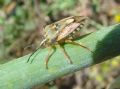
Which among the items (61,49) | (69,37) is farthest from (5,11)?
(61,49)

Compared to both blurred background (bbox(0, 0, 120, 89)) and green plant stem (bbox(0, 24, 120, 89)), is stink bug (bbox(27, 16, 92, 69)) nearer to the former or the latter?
green plant stem (bbox(0, 24, 120, 89))

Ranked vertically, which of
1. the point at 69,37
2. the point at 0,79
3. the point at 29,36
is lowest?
the point at 29,36

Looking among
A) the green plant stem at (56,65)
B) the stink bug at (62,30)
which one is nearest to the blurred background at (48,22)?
the stink bug at (62,30)

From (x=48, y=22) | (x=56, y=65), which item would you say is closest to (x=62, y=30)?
(x=56, y=65)

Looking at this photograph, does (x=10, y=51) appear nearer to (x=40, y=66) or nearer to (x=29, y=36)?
(x=29, y=36)

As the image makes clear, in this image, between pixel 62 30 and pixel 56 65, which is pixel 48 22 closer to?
pixel 62 30

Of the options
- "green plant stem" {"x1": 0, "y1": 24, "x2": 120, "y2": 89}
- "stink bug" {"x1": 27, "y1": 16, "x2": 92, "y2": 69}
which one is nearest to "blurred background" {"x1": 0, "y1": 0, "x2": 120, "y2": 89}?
"stink bug" {"x1": 27, "y1": 16, "x2": 92, "y2": 69}
